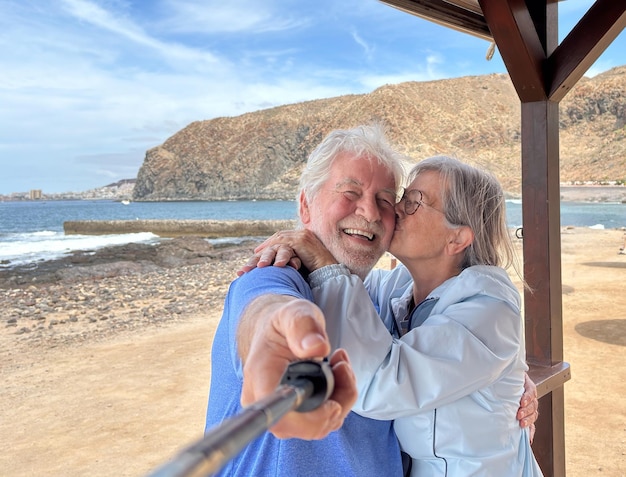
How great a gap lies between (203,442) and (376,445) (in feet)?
3.53

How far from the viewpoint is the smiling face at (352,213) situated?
1597 mm

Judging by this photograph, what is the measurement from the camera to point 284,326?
2.19 feet

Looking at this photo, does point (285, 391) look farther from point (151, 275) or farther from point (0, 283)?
point (0, 283)

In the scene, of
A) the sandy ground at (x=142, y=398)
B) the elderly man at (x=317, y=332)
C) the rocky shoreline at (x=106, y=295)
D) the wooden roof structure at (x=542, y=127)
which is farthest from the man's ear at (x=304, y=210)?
the rocky shoreline at (x=106, y=295)

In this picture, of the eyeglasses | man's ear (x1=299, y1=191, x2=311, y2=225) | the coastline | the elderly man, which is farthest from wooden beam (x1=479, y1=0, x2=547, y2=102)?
the coastline

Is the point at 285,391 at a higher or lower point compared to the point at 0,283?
higher

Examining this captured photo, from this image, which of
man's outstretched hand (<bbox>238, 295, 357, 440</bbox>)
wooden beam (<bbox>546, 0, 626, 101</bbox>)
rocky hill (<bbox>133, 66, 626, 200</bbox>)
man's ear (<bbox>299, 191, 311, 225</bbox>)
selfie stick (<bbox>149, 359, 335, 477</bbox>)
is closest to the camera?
selfie stick (<bbox>149, 359, 335, 477</bbox>)

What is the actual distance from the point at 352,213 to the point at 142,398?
480cm

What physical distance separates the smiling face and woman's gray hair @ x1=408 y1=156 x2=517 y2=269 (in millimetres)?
185

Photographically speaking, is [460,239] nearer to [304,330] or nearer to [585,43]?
[304,330]

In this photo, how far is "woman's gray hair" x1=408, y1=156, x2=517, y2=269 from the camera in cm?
166

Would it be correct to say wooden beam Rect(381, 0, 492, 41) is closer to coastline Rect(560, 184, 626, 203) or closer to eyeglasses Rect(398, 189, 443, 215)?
eyeglasses Rect(398, 189, 443, 215)

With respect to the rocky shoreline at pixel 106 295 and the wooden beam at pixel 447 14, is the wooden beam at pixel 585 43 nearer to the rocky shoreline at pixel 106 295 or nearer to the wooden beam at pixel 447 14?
the wooden beam at pixel 447 14

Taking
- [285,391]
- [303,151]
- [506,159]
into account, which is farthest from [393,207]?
[303,151]
